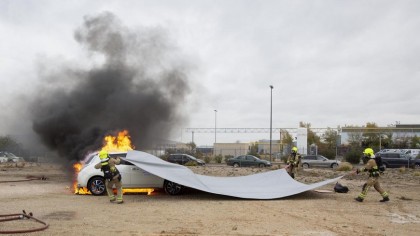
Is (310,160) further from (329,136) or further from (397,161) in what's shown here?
(329,136)

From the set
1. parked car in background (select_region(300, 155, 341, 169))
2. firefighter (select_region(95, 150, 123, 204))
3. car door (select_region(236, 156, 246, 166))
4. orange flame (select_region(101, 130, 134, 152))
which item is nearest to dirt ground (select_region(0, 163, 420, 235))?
firefighter (select_region(95, 150, 123, 204))

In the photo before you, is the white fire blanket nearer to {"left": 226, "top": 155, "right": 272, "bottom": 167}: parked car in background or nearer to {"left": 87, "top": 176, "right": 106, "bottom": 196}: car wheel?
{"left": 87, "top": 176, "right": 106, "bottom": 196}: car wheel

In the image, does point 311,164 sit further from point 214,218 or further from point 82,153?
point 214,218

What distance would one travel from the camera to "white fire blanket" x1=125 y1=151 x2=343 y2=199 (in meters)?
11.7

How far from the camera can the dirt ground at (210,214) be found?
24.6 ft

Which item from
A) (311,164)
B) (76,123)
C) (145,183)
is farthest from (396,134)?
(145,183)

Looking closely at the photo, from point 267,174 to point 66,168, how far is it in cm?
1116

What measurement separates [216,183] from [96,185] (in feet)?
11.9

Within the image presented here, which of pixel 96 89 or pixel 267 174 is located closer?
pixel 267 174

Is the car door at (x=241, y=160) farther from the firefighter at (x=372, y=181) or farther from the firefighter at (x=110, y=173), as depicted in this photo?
the firefighter at (x=110, y=173)

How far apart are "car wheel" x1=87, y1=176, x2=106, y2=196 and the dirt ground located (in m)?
0.26

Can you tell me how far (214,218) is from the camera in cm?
870

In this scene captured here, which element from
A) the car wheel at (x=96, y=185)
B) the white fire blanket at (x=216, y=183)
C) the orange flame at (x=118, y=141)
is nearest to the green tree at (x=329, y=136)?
the orange flame at (x=118, y=141)

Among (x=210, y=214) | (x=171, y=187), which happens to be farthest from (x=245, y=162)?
(x=210, y=214)
